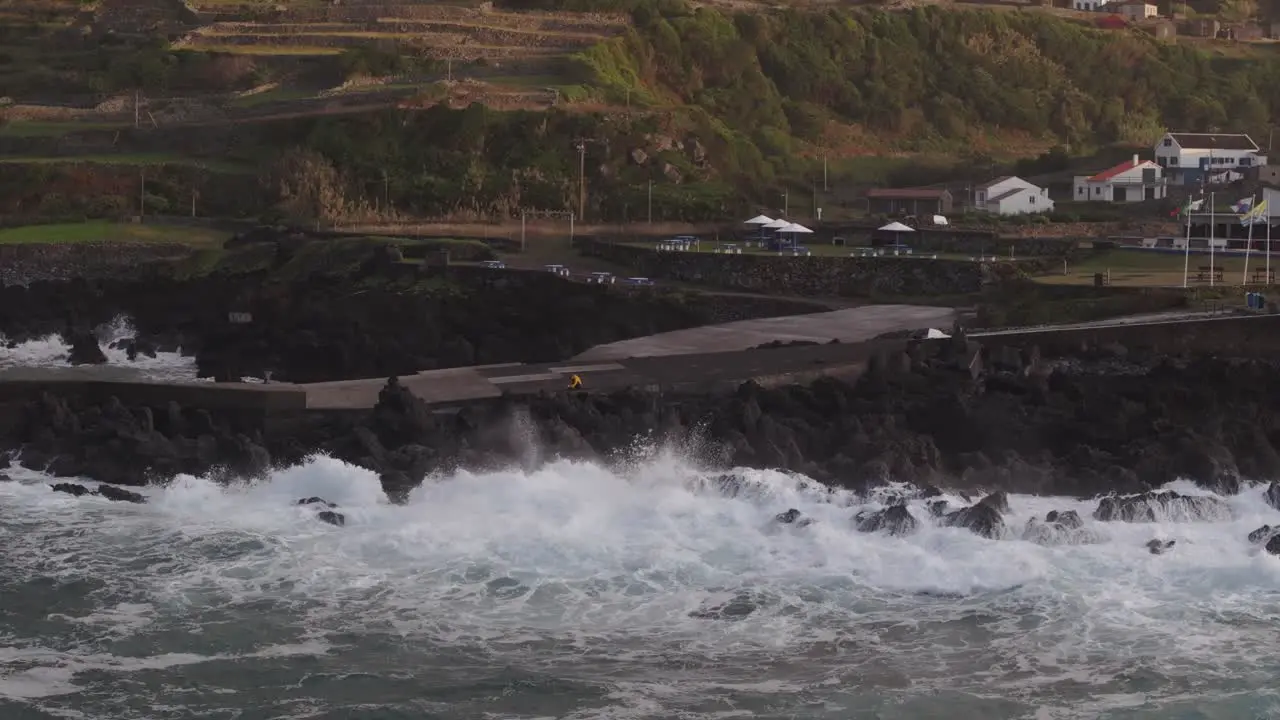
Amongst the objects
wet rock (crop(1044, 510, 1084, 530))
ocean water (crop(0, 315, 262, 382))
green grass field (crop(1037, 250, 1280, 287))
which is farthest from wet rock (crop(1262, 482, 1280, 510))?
ocean water (crop(0, 315, 262, 382))

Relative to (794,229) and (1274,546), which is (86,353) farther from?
(1274,546)

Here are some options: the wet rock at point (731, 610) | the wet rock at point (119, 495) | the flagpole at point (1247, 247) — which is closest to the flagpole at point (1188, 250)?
the flagpole at point (1247, 247)

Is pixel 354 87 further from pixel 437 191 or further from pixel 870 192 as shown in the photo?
pixel 870 192

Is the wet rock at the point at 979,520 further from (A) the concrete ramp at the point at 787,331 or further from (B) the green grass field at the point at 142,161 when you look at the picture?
(B) the green grass field at the point at 142,161

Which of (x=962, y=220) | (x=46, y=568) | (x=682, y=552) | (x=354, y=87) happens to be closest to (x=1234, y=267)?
(x=962, y=220)

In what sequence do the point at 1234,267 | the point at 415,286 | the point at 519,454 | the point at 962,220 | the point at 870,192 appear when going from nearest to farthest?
the point at 519,454 < the point at 1234,267 < the point at 415,286 < the point at 962,220 < the point at 870,192

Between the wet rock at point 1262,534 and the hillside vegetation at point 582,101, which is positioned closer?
the wet rock at point 1262,534
